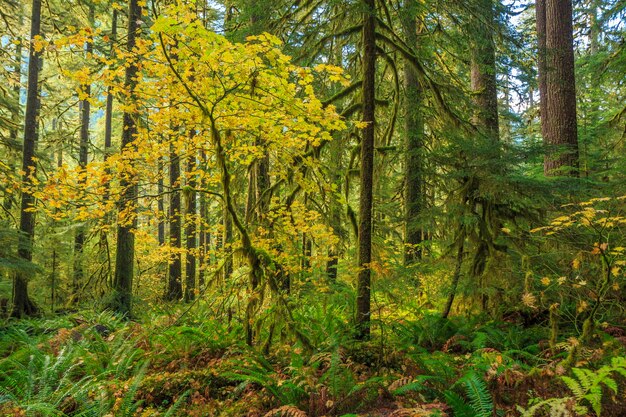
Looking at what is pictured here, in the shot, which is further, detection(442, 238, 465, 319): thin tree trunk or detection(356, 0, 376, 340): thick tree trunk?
detection(442, 238, 465, 319): thin tree trunk

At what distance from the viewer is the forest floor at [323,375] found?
308cm

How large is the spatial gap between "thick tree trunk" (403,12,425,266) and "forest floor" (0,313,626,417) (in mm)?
1965

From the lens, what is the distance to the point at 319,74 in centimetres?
693

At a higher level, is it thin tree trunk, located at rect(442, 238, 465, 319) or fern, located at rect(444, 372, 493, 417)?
thin tree trunk, located at rect(442, 238, 465, 319)

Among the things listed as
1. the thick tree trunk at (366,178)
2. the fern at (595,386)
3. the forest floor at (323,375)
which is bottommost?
the forest floor at (323,375)

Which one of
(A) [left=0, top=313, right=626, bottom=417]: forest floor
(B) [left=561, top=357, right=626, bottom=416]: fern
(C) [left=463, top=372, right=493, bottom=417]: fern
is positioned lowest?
(A) [left=0, top=313, right=626, bottom=417]: forest floor

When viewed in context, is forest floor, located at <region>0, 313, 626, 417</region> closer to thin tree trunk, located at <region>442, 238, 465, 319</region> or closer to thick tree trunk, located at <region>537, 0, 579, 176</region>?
thin tree trunk, located at <region>442, 238, 465, 319</region>

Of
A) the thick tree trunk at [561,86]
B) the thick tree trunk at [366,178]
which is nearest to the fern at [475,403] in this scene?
the thick tree trunk at [366,178]

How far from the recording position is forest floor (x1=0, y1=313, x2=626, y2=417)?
10.1 ft

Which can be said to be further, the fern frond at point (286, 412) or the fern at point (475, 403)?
the fern frond at point (286, 412)

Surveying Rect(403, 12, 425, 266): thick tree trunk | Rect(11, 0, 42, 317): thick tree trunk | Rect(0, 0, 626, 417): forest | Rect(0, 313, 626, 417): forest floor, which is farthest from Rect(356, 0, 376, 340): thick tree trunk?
Rect(11, 0, 42, 317): thick tree trunk

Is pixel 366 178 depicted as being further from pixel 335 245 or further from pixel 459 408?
pixel 459 408

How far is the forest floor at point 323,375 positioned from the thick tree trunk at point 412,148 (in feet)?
6.45

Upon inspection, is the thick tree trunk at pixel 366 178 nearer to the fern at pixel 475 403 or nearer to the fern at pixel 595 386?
the fern at pixel 475 403
